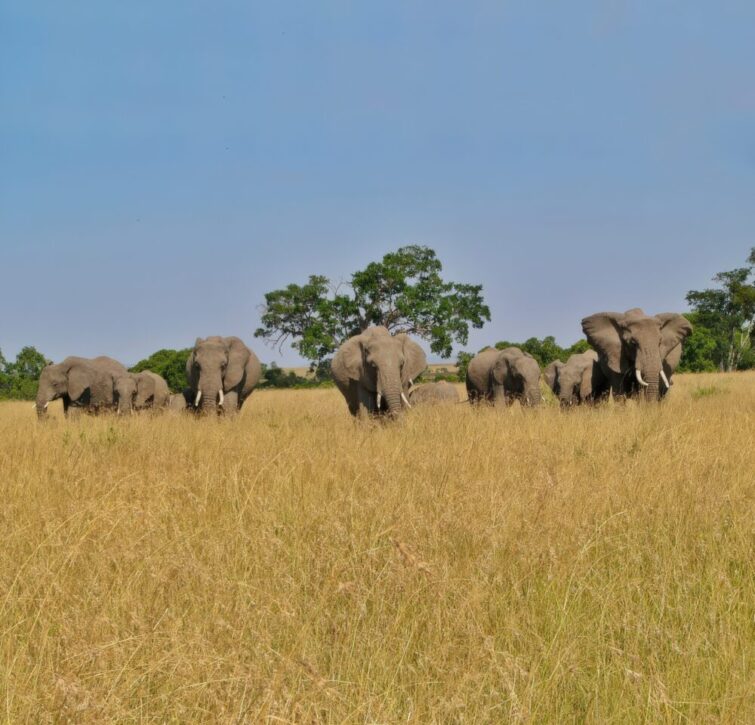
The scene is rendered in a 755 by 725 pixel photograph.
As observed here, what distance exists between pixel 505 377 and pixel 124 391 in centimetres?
958

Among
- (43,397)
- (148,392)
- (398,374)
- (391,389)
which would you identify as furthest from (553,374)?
(43,397)

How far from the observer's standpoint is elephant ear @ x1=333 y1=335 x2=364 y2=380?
46.2 ft

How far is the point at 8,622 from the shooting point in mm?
3531

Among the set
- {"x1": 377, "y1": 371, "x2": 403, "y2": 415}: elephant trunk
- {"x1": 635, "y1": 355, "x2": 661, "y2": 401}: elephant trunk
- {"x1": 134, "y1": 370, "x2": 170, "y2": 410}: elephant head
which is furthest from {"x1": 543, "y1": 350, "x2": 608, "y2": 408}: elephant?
{"x1": 134, "y1": 370, "x2": 170, "y2": 410}: elephant head

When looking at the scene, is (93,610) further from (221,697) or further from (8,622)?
(221,697)

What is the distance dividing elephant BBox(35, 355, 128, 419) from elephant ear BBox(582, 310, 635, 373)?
1199 centimetres

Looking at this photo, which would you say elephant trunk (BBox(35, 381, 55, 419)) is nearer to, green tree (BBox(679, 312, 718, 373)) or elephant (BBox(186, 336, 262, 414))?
elephant (BBox(186, 336, 262, 414))

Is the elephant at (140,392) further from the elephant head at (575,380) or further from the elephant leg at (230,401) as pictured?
the elephant head at (575,380)

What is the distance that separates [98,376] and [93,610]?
64.0 feet

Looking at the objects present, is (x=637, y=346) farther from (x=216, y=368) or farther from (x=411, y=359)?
(x=216, y=368)

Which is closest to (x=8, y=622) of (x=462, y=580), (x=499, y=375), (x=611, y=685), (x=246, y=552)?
(x=246, y=552)

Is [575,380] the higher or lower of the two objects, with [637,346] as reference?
lower

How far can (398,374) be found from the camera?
13133 millimetres

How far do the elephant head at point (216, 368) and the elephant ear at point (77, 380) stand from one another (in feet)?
14.2
